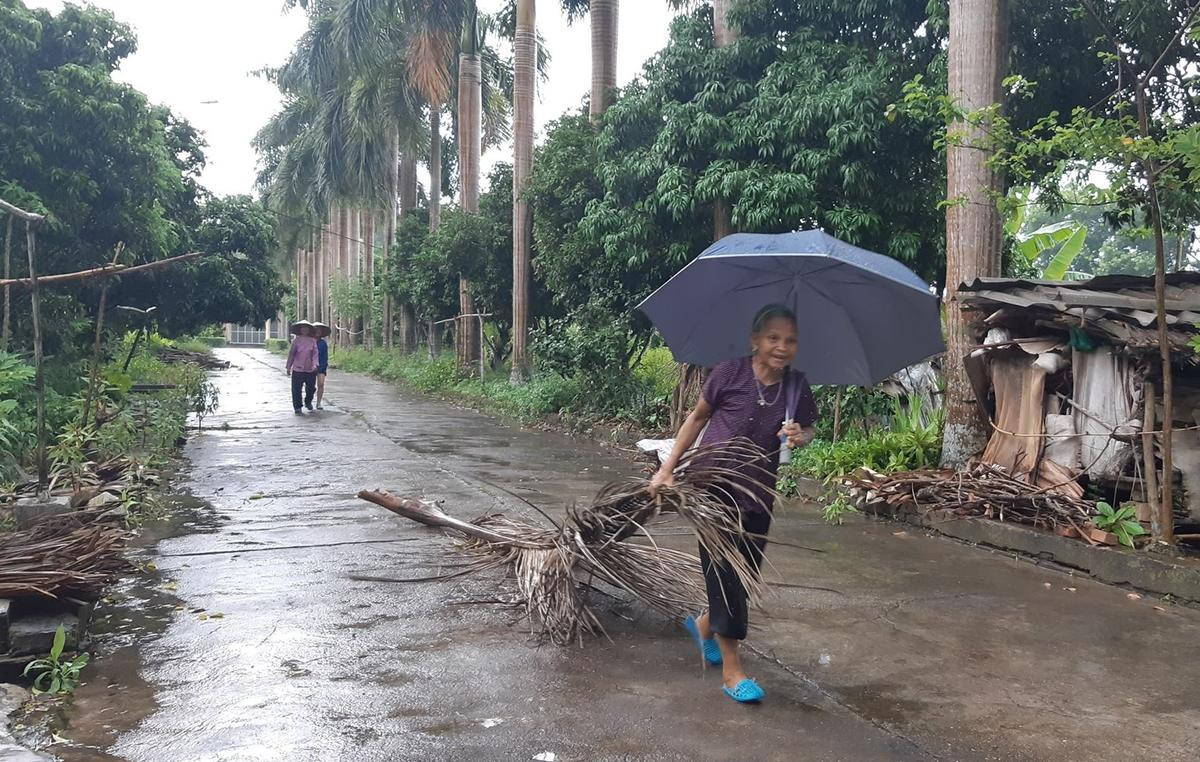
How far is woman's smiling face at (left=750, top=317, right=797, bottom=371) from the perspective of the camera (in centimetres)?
376

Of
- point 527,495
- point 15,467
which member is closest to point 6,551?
point 15,467

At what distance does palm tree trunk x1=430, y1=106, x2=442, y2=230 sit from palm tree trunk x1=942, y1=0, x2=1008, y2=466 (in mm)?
17770

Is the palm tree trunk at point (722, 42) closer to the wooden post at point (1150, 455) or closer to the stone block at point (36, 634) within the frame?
the wooden post at point (1150, 455)

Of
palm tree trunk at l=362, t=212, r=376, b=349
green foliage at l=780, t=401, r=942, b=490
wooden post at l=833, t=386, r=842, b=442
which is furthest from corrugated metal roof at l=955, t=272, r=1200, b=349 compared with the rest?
palm tree trunk at l=362, t=212, r=376, b=349

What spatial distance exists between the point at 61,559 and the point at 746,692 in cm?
342

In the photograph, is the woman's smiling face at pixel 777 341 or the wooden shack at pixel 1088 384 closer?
the woman's smiling face at pixel 777 341

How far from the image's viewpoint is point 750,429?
3.83 m

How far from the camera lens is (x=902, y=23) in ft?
32.8

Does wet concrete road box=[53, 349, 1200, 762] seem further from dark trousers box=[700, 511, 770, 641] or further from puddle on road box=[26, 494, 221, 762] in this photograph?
dark trousers box=[700, 511, 770, 641]

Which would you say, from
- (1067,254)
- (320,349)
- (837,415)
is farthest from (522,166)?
(1067,254)

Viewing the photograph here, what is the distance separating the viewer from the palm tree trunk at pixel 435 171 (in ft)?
79.5

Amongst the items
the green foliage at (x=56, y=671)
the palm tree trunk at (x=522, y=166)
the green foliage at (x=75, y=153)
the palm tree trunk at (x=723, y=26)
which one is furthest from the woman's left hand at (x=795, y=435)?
the palm tree trunk at (x=522, y=166)

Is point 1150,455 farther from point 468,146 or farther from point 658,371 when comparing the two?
point 468,146

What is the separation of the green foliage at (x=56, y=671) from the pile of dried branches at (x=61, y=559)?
0.95ft
